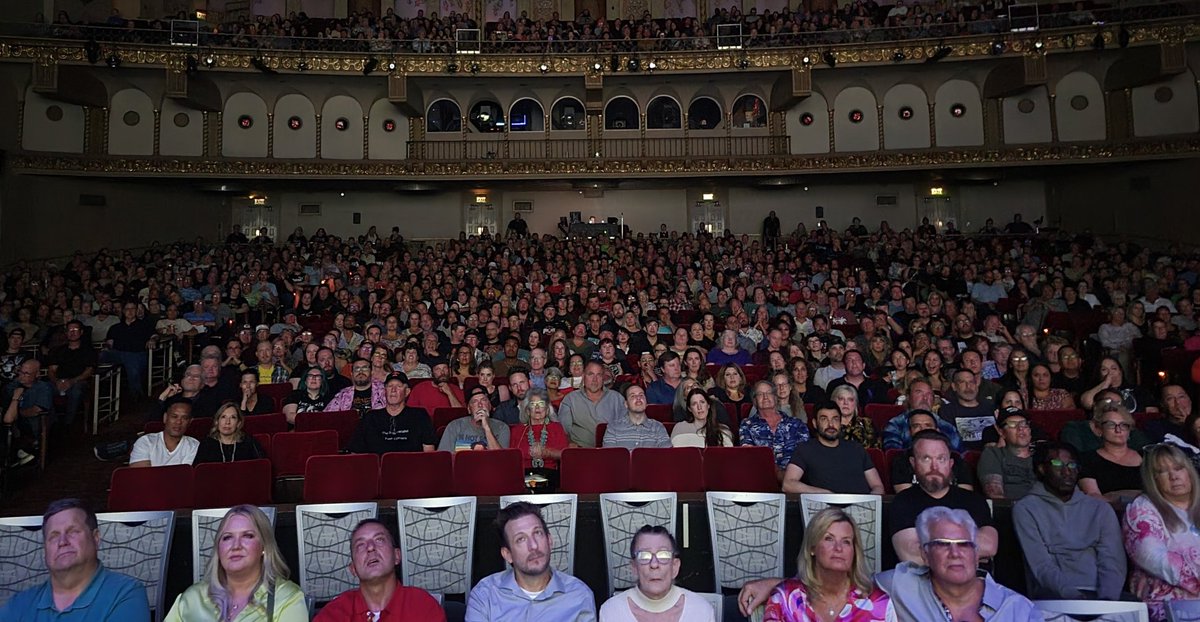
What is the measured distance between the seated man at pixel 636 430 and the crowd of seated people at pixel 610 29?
13.6 m

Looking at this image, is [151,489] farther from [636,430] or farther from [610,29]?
[610,29]

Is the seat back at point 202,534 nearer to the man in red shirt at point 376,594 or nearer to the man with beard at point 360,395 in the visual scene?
the man in red shirt at point 376,594

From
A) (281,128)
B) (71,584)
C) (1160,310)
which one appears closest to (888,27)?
(1160,310)

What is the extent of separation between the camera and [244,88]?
57.5 ft

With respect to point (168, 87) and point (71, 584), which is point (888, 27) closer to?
point (168, 87)

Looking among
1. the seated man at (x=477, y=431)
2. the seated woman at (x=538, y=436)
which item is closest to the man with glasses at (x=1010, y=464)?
the seated woman at (x=538, y=436)

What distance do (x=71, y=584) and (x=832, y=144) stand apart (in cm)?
1808

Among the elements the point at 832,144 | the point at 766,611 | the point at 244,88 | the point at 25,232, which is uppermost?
the point at 244,88

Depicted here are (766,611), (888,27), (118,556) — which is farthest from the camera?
(888,27)

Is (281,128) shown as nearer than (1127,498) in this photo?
No

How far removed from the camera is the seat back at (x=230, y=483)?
392 cm

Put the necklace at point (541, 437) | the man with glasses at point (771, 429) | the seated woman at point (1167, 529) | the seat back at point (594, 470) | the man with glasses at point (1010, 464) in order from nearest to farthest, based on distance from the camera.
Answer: the seated woman at point (1167, 529) → the man with glasses at point (1010, 464) → the seat back at point (594, 470) → the man with glasses at point (771, 429) → the necklace at point (541, 437)

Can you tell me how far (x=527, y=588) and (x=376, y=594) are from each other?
524 millimetres

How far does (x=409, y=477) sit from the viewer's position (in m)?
4.12
